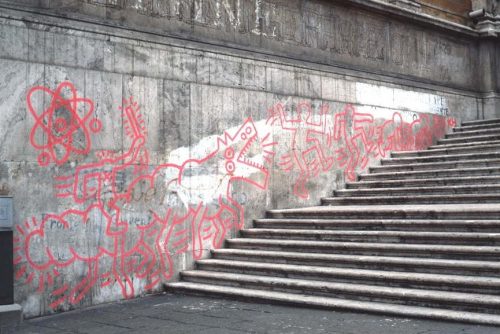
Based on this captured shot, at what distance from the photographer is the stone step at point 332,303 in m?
6.75

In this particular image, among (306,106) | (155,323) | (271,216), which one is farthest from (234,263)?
(306,106)

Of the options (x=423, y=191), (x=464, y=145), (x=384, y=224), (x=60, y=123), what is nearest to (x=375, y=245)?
(x=384, y=224)

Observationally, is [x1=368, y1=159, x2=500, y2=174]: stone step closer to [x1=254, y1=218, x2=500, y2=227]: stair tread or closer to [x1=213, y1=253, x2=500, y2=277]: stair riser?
[x1=254, y1=218, x2=500, y2=227]: stair tread

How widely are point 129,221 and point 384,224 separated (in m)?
3.68

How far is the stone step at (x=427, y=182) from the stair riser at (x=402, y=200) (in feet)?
2.23

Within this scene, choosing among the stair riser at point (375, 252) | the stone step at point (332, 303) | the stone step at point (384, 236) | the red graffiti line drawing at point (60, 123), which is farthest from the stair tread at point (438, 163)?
the red graffiti line drawing at point (60, 123)

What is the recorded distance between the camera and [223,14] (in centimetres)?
1102

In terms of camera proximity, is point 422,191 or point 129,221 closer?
point 129,221

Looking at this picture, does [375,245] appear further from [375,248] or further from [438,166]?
[438,166]

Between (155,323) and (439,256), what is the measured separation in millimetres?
3589

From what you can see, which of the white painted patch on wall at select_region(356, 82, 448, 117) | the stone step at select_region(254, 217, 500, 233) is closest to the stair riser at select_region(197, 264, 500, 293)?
the stone step at select_region(254, 217, 500, 233)

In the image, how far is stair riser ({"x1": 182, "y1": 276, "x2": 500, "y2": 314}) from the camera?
6.95 m

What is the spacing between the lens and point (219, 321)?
7.29 metres

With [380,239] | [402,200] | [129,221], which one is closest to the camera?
[380,239]
